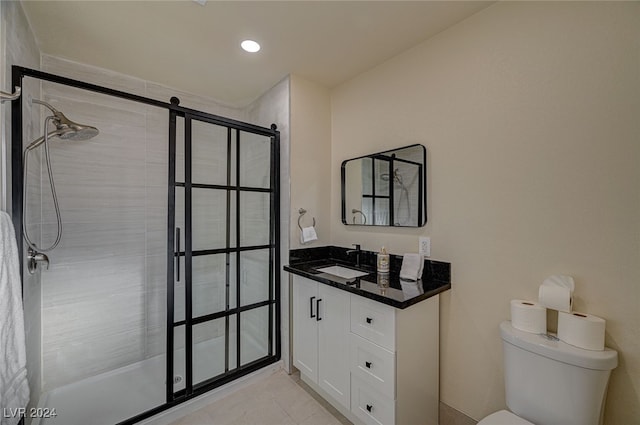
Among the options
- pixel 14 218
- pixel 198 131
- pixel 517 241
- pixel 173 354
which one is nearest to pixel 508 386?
pixel 517 241

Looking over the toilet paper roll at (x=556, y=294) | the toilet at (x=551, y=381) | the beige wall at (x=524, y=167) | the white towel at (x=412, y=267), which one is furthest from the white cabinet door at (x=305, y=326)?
the toilet paper roll at (x=556, y=294)

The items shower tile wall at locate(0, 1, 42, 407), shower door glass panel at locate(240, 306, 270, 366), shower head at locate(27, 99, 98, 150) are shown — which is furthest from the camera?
shower door glass panel at locate(240, 306, 270, 366)

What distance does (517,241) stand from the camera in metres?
1.37

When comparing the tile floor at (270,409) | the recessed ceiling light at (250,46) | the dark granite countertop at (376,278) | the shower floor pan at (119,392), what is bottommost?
the tile floor at (270,409)

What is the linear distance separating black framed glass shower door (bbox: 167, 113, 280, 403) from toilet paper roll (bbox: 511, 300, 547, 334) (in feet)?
5.41

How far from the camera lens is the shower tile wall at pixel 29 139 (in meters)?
1.27

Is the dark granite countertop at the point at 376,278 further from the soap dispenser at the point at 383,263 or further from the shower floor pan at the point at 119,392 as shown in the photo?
the shower floor pan at the point at 119,392

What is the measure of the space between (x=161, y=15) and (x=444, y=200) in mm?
2014

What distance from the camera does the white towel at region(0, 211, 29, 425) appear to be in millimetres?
1067

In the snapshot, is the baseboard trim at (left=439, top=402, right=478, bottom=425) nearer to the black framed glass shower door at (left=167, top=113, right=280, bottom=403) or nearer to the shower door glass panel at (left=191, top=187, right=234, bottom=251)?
the black framed glass shower door at (left=167, top=113, right=280, bottom=403)

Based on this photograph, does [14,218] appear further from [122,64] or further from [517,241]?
[517,241]

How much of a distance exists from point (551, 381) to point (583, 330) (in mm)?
254

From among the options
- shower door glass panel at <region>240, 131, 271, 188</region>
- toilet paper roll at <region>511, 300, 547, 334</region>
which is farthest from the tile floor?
shower door glass panel at <region>240, 131, 271, 188</region>

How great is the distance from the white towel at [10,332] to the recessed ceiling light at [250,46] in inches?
61.8
